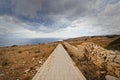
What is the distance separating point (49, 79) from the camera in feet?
26.1

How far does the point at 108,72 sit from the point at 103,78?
173 cm

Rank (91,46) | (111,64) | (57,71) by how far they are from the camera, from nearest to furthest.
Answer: (57,71) → (111,64) → (91,46)

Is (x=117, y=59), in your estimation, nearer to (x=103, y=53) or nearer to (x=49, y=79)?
(x=103, y=53)

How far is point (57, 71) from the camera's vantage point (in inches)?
373

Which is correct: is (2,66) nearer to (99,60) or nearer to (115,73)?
(99,60)

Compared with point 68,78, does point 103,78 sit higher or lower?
lower

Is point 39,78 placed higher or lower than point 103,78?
higher

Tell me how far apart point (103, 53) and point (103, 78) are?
499 cm

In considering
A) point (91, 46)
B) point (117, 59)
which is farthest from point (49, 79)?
point (91, 46)

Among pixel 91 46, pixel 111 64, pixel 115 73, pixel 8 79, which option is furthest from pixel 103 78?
pixel 91 46

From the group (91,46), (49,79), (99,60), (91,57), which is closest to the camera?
(49,79)

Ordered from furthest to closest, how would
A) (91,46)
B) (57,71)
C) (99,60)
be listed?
(91,46)
(99,60)
(57,71)

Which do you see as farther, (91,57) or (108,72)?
(91,57)

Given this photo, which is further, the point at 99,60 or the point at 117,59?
the point at 99,60
